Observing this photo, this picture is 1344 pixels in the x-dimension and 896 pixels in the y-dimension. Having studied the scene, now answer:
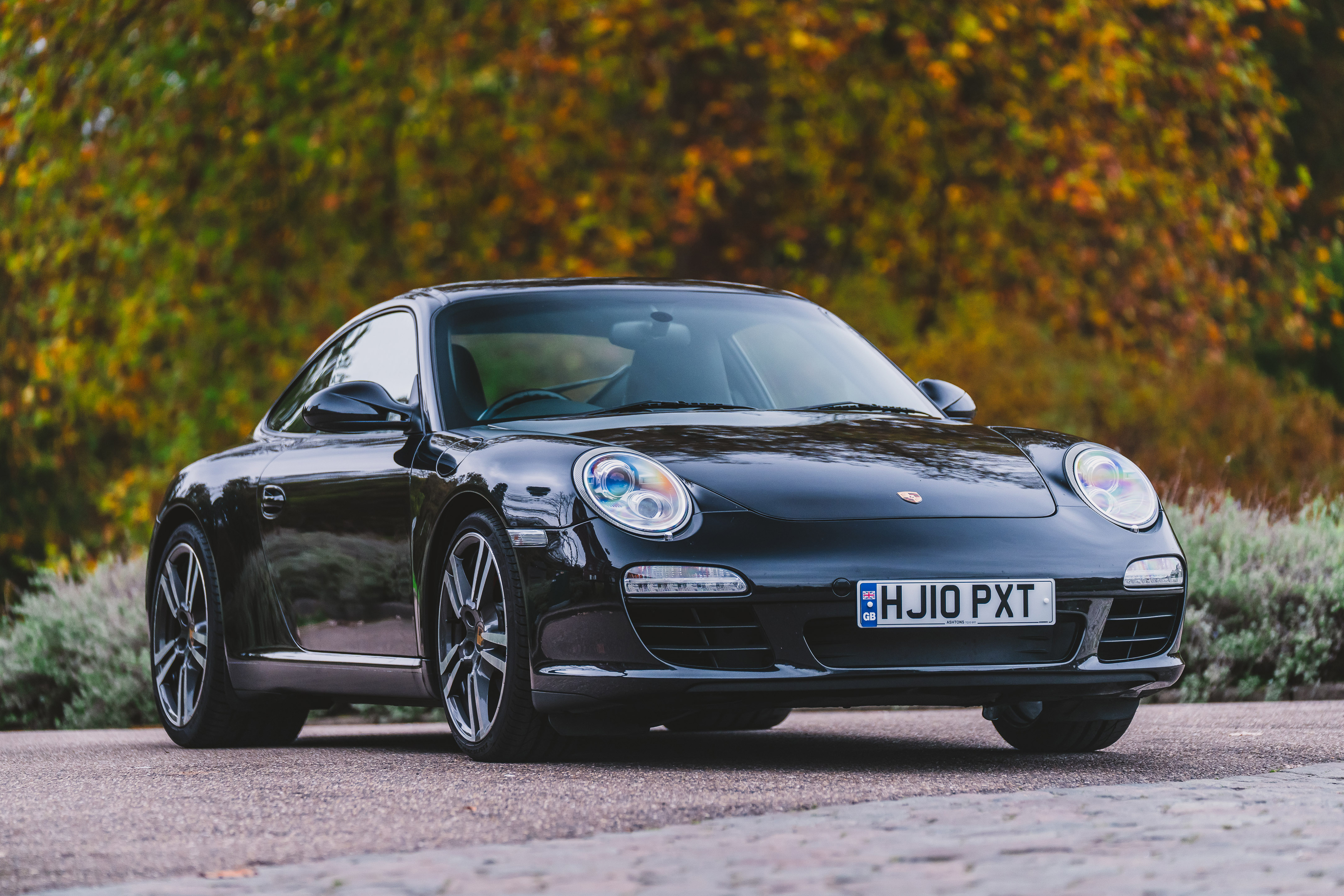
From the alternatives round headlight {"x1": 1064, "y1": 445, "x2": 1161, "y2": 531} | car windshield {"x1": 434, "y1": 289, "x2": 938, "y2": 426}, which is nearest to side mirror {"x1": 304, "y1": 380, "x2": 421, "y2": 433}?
car windshield {"x1": 434, "y1": 289, "x2": 938, "y2": 426}

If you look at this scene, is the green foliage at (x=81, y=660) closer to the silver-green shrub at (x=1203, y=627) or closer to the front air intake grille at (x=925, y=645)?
the silver-green shrub at (x=1203, y=627)

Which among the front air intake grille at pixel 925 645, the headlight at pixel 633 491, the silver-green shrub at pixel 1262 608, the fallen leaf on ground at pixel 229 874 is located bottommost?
the silver-green shrub at pixel 1262 608

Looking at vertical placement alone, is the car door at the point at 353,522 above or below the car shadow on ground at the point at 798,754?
above

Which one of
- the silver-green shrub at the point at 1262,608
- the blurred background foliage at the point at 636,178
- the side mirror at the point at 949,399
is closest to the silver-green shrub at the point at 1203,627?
the silver-green shrub at the point at 1262,608

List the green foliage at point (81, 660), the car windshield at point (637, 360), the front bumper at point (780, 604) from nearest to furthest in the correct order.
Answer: the front bumper at point (780, 604) → the car windshield at point (637, 360) → the green foliage at point (81, 660)

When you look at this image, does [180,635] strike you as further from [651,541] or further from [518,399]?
[651,541]

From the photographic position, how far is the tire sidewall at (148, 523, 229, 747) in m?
7.08

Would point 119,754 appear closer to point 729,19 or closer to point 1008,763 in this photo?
point 1008,763

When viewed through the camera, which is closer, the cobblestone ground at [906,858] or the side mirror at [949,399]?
the cobblestone ground at [906,858]

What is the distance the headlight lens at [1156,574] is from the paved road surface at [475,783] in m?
0.49

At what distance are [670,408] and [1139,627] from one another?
1.56 meters

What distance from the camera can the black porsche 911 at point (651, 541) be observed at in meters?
5.20

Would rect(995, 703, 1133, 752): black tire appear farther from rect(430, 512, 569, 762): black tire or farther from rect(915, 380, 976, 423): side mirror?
rect(430, 512, 569, 762): black tire

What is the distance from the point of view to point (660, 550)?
5.18m
